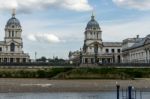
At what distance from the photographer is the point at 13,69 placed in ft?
435

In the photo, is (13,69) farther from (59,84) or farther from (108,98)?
(108,98)

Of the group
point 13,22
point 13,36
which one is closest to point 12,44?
point 13,36

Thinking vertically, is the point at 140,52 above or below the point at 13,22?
below

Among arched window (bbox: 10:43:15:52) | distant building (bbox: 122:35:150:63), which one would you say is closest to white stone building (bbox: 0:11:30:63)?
arched window (bbox: 10:43:15:52)

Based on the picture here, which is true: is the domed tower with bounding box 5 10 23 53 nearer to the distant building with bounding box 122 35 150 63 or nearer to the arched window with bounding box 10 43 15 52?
the arched window with bounding box 10 43 15 52

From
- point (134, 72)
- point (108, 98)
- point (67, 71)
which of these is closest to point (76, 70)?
point (67, 71)

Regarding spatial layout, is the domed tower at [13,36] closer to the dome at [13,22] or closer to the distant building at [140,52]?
the dome at [13,22]

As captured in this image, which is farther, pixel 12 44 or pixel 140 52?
pixel 12 44

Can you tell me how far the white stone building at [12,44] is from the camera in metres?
184

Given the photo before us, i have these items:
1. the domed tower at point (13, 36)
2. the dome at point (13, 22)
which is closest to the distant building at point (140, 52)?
the domed tower at point (13, 36)

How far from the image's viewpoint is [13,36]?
614 ft

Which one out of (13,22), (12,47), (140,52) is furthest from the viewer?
(13,22)

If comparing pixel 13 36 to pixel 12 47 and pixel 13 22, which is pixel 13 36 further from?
pixel 13 22

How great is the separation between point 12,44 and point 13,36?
2870mm
